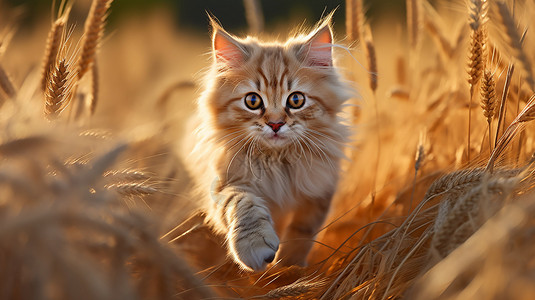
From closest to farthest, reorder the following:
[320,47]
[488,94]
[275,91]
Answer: [488,94] → [275,91] → [320,47]

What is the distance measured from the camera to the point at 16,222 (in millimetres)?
836

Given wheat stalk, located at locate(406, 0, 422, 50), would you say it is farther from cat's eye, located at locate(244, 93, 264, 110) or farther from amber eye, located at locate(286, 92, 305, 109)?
cat's eye, located at locate(244, 93, 264, 110)

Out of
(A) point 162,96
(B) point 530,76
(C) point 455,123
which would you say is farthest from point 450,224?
(A) point 162,96

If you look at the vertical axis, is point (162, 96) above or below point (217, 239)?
above

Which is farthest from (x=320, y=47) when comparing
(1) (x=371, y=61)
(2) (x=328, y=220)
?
(2) (x=328, y=220)

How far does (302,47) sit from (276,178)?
71cm

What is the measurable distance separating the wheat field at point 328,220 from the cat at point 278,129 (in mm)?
186

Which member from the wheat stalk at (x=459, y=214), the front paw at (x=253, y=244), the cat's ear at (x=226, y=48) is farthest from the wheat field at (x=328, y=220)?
the cat's ear at (x=226, y=48)

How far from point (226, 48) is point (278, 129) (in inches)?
22.0

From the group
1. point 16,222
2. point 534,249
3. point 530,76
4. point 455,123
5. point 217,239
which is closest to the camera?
point 16,222

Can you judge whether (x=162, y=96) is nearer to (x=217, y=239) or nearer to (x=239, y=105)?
(x=239, y=105)

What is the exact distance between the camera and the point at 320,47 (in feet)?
7.49

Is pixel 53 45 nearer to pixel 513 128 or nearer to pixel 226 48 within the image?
pixel 226 48

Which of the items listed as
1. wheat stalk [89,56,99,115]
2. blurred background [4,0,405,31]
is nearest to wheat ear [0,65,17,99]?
wheat stalk [89,56,99,115]
